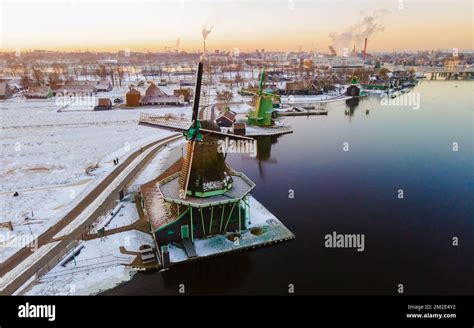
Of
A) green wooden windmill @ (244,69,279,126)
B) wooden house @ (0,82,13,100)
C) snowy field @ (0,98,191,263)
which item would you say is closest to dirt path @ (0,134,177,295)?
snowy field @ (0,98,191,263)

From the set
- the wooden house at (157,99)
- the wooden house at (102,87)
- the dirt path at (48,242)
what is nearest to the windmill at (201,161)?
the dirt path at (48,242)

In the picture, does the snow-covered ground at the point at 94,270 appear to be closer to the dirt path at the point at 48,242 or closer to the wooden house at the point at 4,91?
the dirt path at the point at 48,242

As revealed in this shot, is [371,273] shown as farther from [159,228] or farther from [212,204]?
[159,228]

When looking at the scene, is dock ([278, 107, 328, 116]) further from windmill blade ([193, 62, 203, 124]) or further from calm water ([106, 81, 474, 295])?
windmill blade ([193, 62, 203, 124])

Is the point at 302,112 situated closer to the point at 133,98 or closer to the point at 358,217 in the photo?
the point at 133,98

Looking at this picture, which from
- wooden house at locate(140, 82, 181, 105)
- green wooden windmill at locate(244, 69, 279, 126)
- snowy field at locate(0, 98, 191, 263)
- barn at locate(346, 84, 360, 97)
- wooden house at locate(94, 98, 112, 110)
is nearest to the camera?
snowy field at locate(0, 98, 191, 263)

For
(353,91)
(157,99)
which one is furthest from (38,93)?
(353,91)

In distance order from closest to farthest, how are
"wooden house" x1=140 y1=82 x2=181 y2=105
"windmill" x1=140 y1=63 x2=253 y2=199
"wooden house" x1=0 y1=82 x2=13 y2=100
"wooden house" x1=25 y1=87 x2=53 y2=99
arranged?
1. "windmill" x1=140 y1=63 x2=253 y2=199
2. "wooden house" x1=140 y1=82 x2=181 y2=105
3. "wooden house" x1=0 y1=82 x2=13 y2=100
4. "wooden house" x1=25 y1=87 x2=53 y2=99
